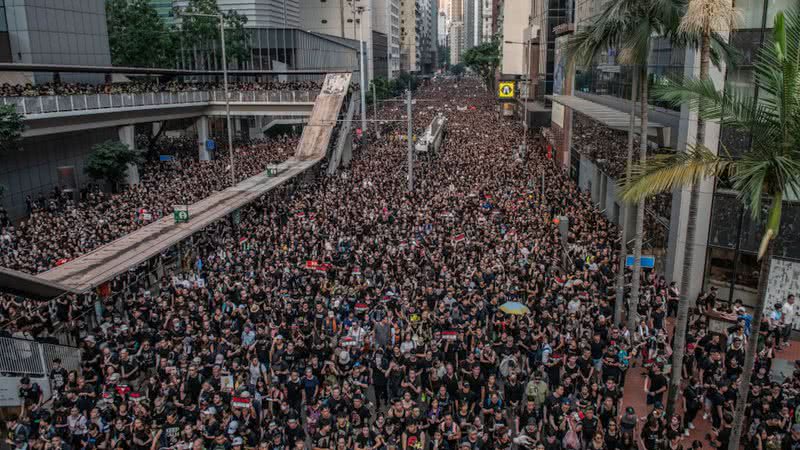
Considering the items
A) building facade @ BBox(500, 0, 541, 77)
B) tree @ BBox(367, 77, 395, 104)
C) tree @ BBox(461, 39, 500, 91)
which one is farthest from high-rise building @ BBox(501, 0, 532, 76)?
tree @ BBox(367, 77, 395, 104)

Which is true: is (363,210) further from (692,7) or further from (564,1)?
(564,1)

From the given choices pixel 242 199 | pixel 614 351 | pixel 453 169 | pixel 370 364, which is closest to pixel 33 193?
pixel 242 199

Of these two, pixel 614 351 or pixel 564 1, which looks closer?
pixel 614 351

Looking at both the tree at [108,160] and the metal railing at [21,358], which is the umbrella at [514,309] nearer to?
the metal railing at [21,358]

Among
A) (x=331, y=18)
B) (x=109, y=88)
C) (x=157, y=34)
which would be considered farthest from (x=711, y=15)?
(x=331, y=18)

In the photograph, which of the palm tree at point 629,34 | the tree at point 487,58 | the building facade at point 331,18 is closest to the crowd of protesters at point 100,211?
the palm tree at point 629,34

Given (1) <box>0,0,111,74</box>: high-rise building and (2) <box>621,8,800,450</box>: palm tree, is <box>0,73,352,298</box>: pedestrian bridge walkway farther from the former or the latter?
(1) <box>0,0,111,74</box>: high-rise building
